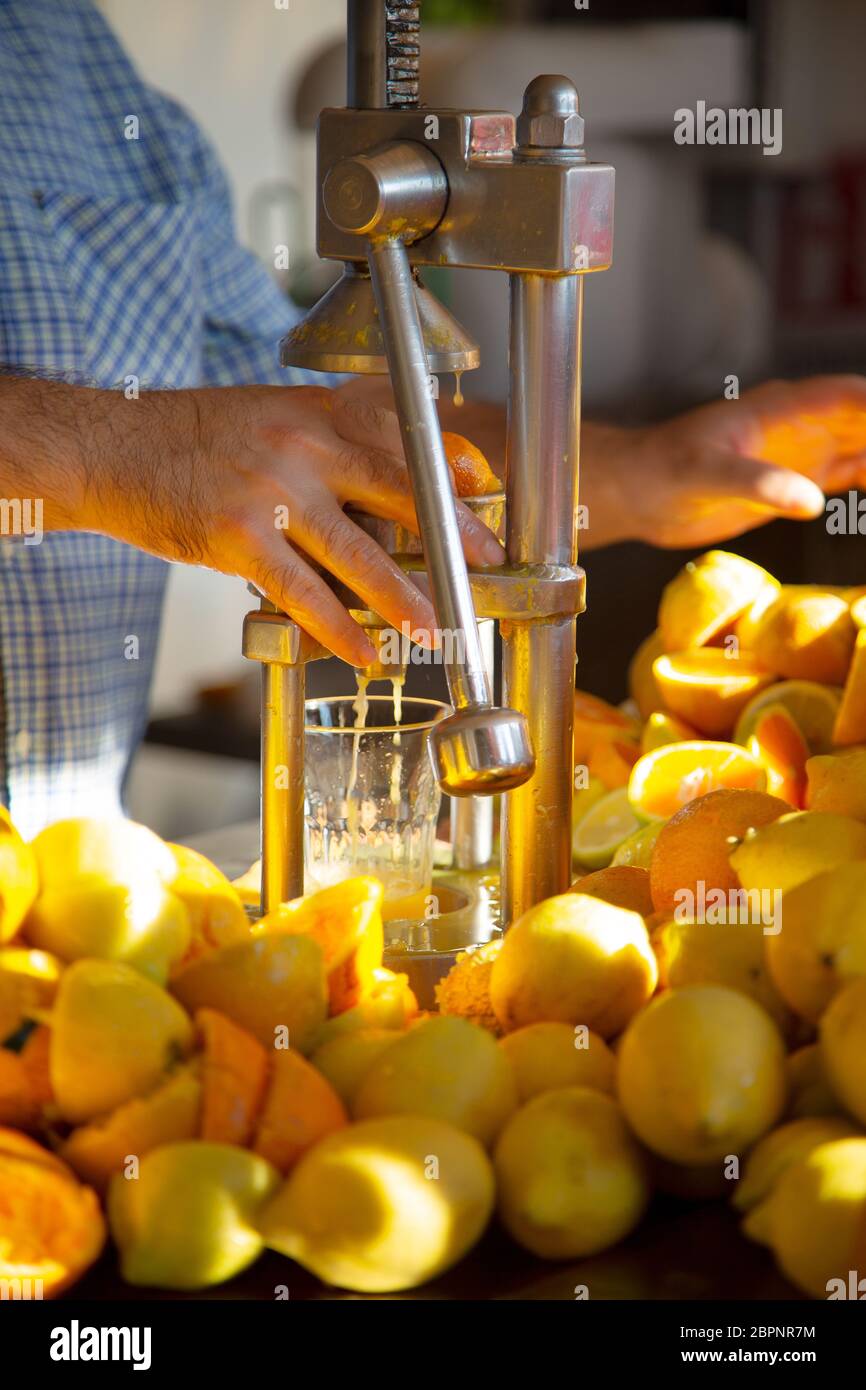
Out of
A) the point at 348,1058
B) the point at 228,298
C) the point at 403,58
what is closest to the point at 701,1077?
the point at 348,1058

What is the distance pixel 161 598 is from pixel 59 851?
3.81 feet

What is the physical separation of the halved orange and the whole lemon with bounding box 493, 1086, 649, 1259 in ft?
1.86

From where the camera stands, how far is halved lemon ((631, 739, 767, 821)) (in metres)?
0.98

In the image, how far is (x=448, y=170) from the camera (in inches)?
29.1

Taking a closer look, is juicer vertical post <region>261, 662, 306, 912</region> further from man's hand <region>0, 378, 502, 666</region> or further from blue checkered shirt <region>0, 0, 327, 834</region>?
blue checkered shirt <region>0, 0, 327, 834</region>

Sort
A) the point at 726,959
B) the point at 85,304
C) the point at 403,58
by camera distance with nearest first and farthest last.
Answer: the point at 726,959 → the point at 403,58 → the point at 85,304

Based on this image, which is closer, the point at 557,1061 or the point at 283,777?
the point at 557,1061

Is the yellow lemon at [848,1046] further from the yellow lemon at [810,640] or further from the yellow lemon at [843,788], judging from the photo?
the yellow lemon at [810,640]

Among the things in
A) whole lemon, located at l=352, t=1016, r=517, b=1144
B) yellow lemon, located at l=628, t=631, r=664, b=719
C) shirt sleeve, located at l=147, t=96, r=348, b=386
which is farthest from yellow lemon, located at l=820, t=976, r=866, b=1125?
shirt sleeve, located at l=147, t=96, r=348, b=386

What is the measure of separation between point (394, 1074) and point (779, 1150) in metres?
0.14

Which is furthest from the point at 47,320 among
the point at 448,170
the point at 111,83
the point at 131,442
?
the point at 448,170

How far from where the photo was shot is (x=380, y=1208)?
0.52 m

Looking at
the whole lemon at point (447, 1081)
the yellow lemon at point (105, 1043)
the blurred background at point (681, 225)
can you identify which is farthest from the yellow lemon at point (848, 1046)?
the blurred background at point (681, 225)

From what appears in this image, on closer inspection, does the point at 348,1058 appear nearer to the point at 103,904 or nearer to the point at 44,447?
the point at 103,904
